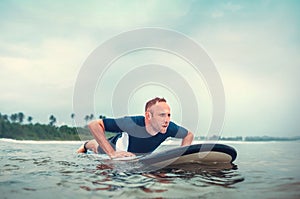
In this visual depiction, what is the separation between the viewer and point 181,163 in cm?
616

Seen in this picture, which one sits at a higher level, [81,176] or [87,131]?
[87,131]

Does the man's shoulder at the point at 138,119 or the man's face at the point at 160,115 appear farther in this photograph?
the man's shoulder at the point at 138,119

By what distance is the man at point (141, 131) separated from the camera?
21.5 feet

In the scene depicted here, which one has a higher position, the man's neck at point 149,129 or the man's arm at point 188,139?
the man's neck at point 149,129

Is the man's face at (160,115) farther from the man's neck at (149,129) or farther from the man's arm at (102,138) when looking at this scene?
the man's arm at (102,138)

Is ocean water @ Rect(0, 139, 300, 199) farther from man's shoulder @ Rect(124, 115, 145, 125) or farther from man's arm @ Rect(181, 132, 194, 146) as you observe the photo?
man's arm @ Rect(181, 132, 194, 146)

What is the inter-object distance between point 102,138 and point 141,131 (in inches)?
40.2

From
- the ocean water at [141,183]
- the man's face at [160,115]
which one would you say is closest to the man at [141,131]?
the man's face at [160,115]

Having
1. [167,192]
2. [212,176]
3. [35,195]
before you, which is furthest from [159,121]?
[35,195]

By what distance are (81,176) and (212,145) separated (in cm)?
287

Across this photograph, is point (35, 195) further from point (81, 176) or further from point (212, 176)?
point (212, 176)

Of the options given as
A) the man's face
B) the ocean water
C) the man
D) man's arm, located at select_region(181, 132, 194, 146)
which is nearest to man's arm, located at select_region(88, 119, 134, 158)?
the man

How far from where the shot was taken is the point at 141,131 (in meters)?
7.08

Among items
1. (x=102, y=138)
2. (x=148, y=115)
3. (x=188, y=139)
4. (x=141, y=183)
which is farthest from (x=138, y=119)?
(x=141, y=183)
